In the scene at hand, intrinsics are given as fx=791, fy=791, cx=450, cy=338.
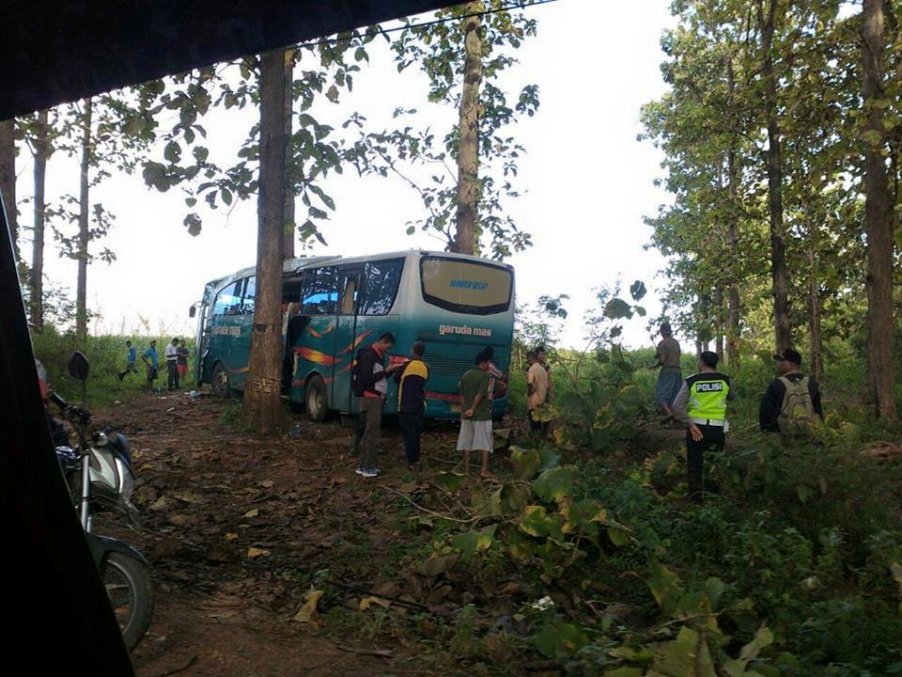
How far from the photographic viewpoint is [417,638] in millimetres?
4996

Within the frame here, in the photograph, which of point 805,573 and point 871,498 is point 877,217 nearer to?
point 871,498

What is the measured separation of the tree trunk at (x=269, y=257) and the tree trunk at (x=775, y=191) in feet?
25.3

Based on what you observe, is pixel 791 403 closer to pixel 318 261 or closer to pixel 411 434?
pixel 411 434

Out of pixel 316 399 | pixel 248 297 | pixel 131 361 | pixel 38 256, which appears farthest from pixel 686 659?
pixel 131 361

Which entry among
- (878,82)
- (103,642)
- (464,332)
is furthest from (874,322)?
(103,642)

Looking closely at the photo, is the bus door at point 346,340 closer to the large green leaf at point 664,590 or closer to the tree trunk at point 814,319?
the tree trunk at point 814,319

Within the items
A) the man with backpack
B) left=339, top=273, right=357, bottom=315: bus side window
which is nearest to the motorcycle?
the man with backpack

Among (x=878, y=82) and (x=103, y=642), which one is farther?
(x=878, y=82)

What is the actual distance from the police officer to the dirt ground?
290 centimetres

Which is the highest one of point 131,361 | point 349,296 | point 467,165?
point 467,165

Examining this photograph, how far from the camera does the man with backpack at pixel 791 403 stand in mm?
7988

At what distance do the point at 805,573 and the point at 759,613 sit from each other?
646mm

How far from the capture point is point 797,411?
8000 millimetres

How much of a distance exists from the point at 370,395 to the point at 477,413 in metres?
1.34
